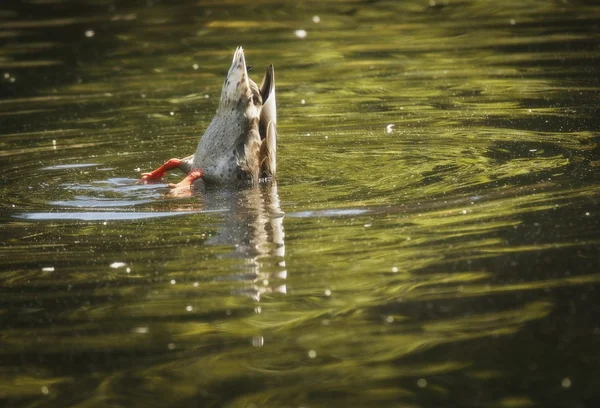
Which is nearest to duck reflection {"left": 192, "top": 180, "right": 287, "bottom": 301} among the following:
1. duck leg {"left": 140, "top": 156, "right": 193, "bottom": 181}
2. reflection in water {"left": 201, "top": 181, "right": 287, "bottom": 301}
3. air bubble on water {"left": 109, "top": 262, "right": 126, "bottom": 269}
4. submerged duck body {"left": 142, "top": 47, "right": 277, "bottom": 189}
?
reflection in water {"left": 201, "top": 181, "right": 287, "bottom": 301}

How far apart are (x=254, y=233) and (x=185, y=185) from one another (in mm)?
1699

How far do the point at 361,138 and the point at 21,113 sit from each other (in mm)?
3999

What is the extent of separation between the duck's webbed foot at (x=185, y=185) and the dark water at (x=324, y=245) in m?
0.12

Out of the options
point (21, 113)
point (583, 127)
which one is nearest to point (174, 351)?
point (583, 127)

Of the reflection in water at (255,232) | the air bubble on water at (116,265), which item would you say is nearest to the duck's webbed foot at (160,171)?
the reflection in water at (255,232)

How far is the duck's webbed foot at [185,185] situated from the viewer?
806 cm

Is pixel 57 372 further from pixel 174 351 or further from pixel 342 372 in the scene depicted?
pixel 342 372

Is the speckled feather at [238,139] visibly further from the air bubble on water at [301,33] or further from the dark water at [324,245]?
the air bubble on water at [301,33]

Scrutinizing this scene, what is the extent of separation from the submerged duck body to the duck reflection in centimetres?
13

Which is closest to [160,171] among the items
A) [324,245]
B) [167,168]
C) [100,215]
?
[167,168]

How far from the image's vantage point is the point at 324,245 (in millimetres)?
6297

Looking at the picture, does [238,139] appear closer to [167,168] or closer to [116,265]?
[167,168]

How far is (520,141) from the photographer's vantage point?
8781 mm

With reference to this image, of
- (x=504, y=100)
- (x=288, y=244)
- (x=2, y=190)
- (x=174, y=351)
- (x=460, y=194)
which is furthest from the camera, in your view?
(x=504, y=100)
